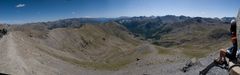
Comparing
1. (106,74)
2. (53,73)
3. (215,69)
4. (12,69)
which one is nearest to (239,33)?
(215,69)

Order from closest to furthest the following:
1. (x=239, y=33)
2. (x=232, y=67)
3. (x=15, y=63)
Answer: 1. (x=232, y=67)
2. (x=239, y=33)
3. (x=15, y=63)

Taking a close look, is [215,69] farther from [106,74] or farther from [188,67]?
[106,74]

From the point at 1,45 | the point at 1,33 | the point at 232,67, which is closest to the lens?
the point at 232,67

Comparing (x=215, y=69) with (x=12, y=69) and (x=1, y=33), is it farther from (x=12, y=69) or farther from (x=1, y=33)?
(x=1, y=33)

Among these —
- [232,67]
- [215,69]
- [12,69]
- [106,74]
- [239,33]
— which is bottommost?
[106,74]

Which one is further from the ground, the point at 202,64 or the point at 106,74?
the point at 202,64

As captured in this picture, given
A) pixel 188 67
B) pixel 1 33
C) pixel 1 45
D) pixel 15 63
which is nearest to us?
pixel 188 67

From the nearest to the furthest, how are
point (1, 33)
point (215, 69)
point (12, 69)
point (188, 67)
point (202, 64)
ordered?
1. point (215, 69)
2. point (202, 64)
3. point (188, 67)
4. point (12, 69)
5. point (1, 33)

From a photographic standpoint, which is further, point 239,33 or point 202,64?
point 202,64

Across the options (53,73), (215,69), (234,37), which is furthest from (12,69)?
(234,37)
